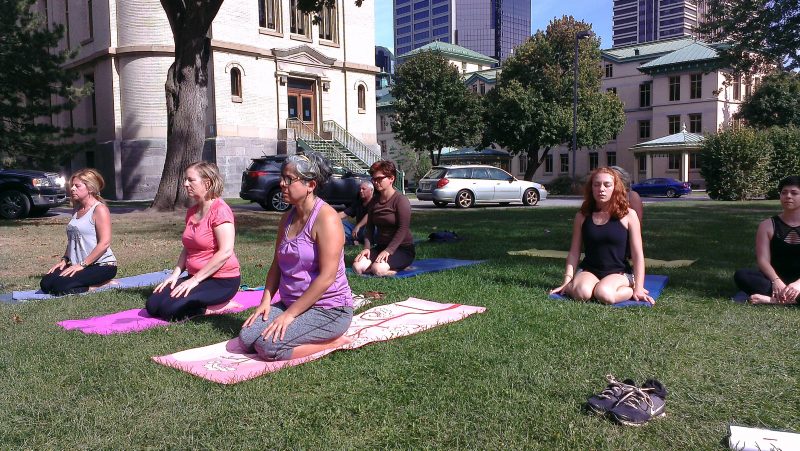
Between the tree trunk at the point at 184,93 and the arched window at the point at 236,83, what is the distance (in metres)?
13.2

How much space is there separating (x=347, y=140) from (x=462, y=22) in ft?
545

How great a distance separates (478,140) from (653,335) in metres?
A: 43.7

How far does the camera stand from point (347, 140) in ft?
112

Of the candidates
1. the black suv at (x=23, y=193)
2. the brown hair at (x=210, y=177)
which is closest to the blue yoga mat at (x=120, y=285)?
the brown hair at (x=210, y=177)

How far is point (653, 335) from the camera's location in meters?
4.94

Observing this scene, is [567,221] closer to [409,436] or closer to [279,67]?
[409,436]

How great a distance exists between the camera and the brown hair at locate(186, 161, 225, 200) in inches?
232

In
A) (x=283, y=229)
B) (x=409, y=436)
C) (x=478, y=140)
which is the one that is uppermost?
(x=478, y=140)

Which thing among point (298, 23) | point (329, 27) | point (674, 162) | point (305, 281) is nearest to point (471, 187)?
point (298, 23)

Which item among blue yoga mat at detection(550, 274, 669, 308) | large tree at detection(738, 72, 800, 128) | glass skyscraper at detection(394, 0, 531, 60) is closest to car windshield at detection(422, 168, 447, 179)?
blue yoga mat at detection(550, 274, 669, 308)

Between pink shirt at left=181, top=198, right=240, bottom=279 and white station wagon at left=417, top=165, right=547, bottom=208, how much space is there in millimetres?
17001

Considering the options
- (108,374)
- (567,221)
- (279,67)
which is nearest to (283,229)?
(108,374)

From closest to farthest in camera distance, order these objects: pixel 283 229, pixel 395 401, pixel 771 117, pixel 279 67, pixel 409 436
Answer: pixel 409 436 < pixel 395 401 < pixel 283 229 < pixel 279 67 < pixel 771 117

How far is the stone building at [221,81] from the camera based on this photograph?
1152 inches
